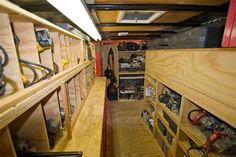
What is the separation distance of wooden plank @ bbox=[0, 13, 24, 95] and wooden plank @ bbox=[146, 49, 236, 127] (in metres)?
1.07

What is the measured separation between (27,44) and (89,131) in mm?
950

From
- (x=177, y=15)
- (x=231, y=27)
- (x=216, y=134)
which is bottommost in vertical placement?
(x=216, y=134)

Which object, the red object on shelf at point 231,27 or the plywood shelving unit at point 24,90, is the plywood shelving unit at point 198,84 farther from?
the plywood shelving unit at point 24,90

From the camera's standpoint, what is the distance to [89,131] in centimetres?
137

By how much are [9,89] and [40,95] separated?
13cm

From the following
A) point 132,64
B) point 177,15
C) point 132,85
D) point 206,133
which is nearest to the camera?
point 206,133

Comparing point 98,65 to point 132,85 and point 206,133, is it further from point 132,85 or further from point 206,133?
point 206,133

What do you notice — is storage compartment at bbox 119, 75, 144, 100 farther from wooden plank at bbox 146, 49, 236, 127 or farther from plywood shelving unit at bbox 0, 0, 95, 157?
plywood shelving unit at bbox 0, 0, 95, 157

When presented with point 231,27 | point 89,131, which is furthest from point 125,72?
point 231,27

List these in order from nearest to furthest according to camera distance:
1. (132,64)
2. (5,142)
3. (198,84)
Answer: (5,142) → (198,84) → (132,64)

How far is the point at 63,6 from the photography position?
65cm

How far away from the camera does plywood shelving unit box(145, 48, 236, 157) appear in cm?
83

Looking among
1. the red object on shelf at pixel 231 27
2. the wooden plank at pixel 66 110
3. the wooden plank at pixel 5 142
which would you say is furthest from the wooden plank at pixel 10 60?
the red object on shelf at pixel 231 27

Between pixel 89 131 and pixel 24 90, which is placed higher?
pixel 24 90
